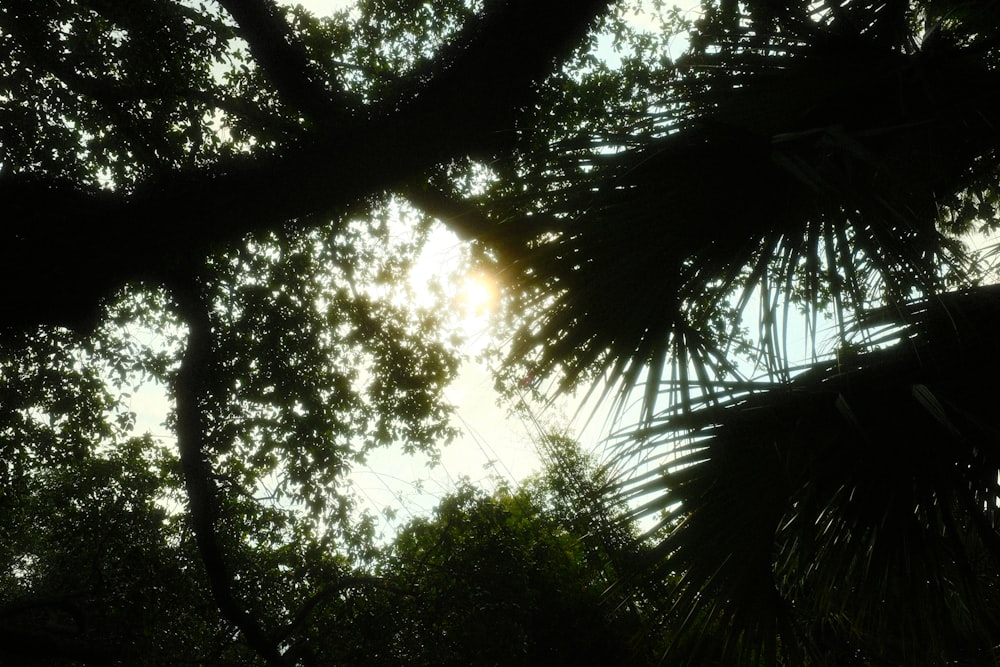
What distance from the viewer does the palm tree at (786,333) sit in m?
1.33

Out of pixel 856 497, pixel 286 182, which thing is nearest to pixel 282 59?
pixel 286 182

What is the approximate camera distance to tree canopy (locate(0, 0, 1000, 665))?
141 centimetres

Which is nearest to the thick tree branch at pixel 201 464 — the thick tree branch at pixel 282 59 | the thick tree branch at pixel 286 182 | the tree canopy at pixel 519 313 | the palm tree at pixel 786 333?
the tree canopy at pixel 519 313

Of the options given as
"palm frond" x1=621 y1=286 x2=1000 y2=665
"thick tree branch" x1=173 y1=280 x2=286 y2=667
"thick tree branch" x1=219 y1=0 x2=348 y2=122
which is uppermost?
"thick tree branch" x1=219 y1=0 x2=348 y2=122

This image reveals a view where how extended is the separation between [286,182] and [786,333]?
10.7 feet

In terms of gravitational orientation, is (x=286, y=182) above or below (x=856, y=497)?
above

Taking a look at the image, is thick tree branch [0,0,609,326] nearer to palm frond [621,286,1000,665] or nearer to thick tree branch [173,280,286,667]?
thick tree branch [173,280,286,667]

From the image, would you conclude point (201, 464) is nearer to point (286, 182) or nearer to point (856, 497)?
point (286, 182)

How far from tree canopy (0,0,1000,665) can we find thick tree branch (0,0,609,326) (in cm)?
2

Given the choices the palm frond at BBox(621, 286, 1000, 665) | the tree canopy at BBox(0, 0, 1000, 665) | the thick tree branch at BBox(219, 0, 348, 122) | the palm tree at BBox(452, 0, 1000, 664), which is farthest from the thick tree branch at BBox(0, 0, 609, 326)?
the palm frond at BBox(621, 286, 1000, 665)

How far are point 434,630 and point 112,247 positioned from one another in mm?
4193

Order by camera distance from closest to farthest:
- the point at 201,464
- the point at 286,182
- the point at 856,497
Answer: the point at 856,497
the point at 286,182
the point at 201,464

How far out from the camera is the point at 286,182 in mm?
3615

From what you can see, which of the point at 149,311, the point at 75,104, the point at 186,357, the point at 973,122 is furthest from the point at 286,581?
the point at 973,122
